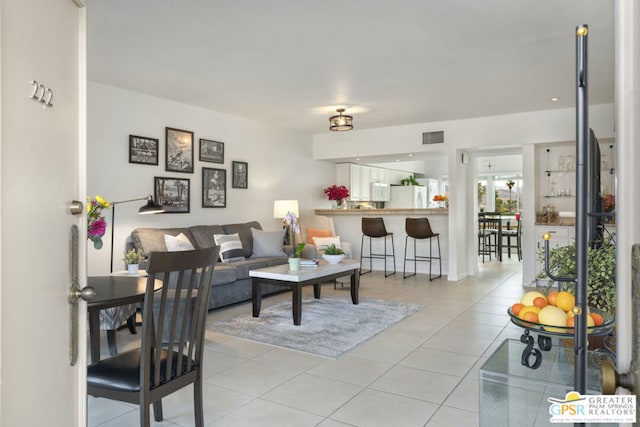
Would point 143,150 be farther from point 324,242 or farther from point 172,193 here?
point 324,242

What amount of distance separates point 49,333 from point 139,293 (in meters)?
1.29

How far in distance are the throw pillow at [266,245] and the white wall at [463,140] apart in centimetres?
248

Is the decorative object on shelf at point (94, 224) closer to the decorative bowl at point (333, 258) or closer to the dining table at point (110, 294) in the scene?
the dining table at point (110, 294)

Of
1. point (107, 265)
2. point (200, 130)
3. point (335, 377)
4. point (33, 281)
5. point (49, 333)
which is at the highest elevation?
point (200, 130)

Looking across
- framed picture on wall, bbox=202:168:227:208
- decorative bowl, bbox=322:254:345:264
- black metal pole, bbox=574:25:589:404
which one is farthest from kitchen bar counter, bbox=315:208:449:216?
black metal pole, bbox=574:25:589:404

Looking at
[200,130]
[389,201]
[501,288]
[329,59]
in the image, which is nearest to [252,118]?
[200,130]

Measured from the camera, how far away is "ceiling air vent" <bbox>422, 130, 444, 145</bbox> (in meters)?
6.79

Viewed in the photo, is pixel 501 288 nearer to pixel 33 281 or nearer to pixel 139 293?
pixel 139 293

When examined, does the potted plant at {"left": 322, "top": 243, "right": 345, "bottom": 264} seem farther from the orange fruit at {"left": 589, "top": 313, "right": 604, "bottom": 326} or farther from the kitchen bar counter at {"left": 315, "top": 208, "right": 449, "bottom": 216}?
the orange fruit at {"left": 589, "top": 313, "right": 604, "bottom": 326}

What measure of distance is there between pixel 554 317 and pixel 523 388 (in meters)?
0.25

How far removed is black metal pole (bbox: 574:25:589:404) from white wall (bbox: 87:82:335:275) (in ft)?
15.2

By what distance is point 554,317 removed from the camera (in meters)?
1.39

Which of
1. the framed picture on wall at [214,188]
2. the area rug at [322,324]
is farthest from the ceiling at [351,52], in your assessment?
the area rug at [322,324]

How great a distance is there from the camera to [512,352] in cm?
169
